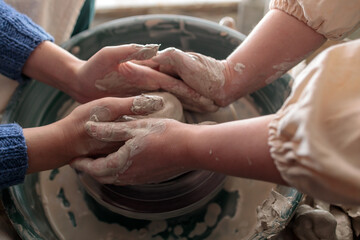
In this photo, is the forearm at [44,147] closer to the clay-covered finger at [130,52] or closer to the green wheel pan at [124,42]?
the green wheel pan at [124,42]

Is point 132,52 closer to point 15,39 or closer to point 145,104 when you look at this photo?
point 145,104

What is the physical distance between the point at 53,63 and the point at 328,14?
0.91 meters

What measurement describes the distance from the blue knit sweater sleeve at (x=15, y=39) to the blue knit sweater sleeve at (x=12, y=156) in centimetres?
31

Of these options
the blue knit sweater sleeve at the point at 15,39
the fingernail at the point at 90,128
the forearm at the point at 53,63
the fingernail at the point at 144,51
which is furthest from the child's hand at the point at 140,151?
the blue knit sweater sleeve at the point at 15,39

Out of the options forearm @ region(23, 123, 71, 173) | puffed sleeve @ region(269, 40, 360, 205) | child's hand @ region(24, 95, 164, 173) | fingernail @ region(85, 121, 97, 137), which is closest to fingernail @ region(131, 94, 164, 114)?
child's hand @ region(24, 95, 164, 173)

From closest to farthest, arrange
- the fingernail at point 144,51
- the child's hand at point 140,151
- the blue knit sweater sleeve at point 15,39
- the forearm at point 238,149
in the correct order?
the forearm at point 238,149 < the child's hand at point 140,151 < the fingernail at point 144,51 < the blue knit sweater sleeve at point 15,39

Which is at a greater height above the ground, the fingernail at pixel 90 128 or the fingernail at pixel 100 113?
the fingernail at pixel 100 113

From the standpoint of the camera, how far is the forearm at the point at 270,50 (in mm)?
1008

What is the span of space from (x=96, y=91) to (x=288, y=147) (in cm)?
A: 73

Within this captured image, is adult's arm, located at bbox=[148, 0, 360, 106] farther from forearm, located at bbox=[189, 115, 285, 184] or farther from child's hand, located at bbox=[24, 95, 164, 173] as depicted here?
forearm, located at bbox=[189, 115, 285, 184]

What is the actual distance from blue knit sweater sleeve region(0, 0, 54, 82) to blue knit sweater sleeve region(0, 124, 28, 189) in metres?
0.31

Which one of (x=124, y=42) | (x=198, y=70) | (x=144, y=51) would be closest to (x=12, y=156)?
(x=144, y=51)

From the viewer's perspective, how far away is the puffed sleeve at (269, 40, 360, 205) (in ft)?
1.84

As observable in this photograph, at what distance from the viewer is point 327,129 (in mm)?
575
